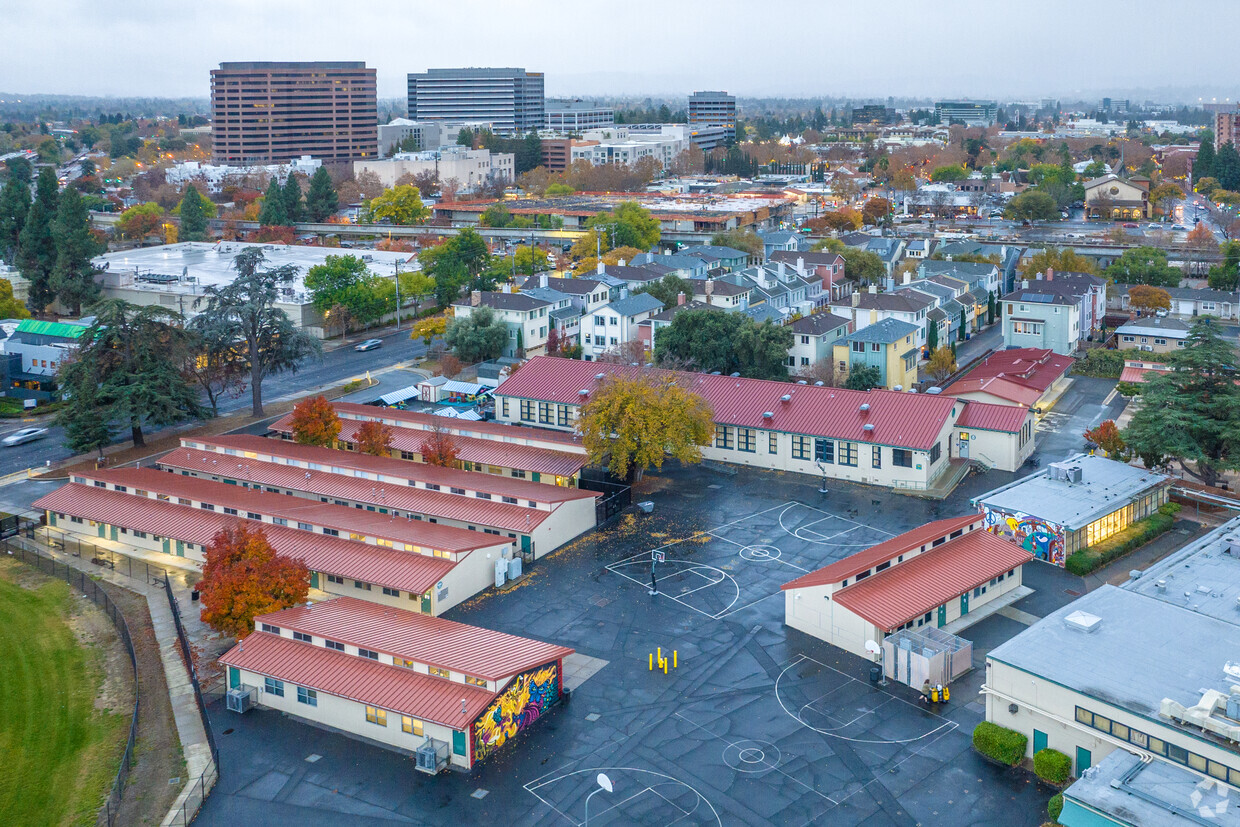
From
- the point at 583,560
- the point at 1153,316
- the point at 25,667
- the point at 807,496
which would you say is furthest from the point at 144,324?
the point at 1153,316

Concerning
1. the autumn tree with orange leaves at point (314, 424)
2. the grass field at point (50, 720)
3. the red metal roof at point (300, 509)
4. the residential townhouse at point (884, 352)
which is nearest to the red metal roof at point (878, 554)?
the red metal roof at point (300, 509)

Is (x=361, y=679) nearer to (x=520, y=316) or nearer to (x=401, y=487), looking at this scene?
(x=401, y=487)

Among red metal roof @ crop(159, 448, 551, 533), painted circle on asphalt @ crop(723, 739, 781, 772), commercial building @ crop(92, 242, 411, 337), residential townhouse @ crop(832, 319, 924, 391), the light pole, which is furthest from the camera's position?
commercial building @ crop(92, 242, 411, 337)

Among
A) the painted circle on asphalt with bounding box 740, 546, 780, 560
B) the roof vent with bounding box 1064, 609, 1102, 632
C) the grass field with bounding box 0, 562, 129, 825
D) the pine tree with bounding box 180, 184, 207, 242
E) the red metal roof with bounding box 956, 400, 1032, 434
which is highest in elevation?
the pine tree with bounding box 180, 184, 207, 242

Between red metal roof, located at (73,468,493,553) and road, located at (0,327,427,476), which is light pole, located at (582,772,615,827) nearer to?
red metal roof, located at (73,468,493,553)

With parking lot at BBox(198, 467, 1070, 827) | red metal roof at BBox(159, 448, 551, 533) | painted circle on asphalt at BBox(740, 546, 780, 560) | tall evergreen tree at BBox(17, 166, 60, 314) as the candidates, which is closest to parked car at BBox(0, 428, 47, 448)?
red metal roof at BBox(159, 448, 551, 533)
